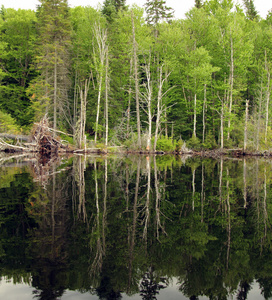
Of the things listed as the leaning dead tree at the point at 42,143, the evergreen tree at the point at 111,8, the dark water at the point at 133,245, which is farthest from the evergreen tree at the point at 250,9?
the dark water at the point at 133,245

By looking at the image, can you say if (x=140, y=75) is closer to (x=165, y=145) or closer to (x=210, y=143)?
(x=165, y=145)

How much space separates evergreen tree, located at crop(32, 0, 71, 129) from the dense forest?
0.39 ft

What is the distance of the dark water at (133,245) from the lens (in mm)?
3049

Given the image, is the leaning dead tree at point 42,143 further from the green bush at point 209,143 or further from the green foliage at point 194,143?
the green bush at point 209,143

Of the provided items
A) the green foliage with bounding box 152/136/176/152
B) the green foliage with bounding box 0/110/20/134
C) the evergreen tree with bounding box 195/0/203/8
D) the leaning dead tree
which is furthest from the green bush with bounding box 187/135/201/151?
the evergreen tree with bounding box 195/0/203/8

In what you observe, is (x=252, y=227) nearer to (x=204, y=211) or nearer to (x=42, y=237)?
(x=204, y=211)

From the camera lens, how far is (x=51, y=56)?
3228 centimetres

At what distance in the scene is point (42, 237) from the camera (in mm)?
4344

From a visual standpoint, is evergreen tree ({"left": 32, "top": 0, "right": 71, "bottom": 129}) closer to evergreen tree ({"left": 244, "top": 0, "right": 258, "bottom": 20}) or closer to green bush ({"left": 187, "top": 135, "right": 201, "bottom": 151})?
green bush ({"left": 187, "top": 135, "right": 201, "bottom": 151})

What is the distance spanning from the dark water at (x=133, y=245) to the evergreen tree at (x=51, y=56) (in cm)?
2559

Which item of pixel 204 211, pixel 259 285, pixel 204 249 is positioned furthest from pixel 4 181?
pixel 259 285

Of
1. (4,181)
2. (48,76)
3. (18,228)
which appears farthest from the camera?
(48,76)

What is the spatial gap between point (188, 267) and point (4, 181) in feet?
25.9

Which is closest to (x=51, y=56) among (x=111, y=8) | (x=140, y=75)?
(x=140, y=75)
